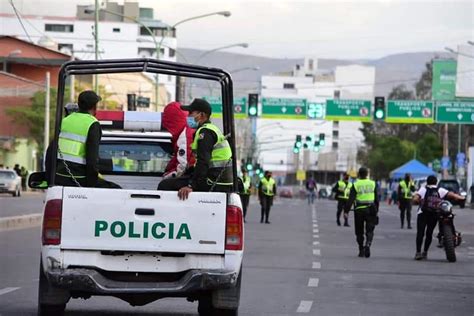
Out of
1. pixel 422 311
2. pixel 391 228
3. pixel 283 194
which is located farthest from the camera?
pixel 283 194

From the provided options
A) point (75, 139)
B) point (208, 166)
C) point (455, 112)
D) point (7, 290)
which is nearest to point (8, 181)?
point (455, 112)

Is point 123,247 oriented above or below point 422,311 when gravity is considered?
above

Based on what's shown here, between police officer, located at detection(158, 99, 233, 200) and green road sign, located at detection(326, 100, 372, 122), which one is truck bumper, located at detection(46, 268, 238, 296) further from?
green road sign, located at detection(326, 100, 372, 122)

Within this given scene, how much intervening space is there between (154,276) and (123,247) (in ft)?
1.42

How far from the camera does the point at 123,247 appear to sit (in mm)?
11016

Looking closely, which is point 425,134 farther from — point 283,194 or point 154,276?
point 154,276

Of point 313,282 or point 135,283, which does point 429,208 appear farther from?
point 135,283

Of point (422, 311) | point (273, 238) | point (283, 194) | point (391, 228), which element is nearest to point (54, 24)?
point (283, 194)

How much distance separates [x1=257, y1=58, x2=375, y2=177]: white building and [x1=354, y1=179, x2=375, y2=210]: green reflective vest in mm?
147456

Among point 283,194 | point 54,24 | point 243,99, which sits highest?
point 54,24

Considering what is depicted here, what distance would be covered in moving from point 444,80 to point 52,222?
5873 cm

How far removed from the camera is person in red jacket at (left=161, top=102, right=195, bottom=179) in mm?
12289

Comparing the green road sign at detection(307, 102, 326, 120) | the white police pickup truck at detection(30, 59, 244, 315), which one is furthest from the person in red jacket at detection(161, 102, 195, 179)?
the green road sign at detection(307, 102, 326, 120)

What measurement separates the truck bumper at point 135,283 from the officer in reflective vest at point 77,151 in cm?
97
